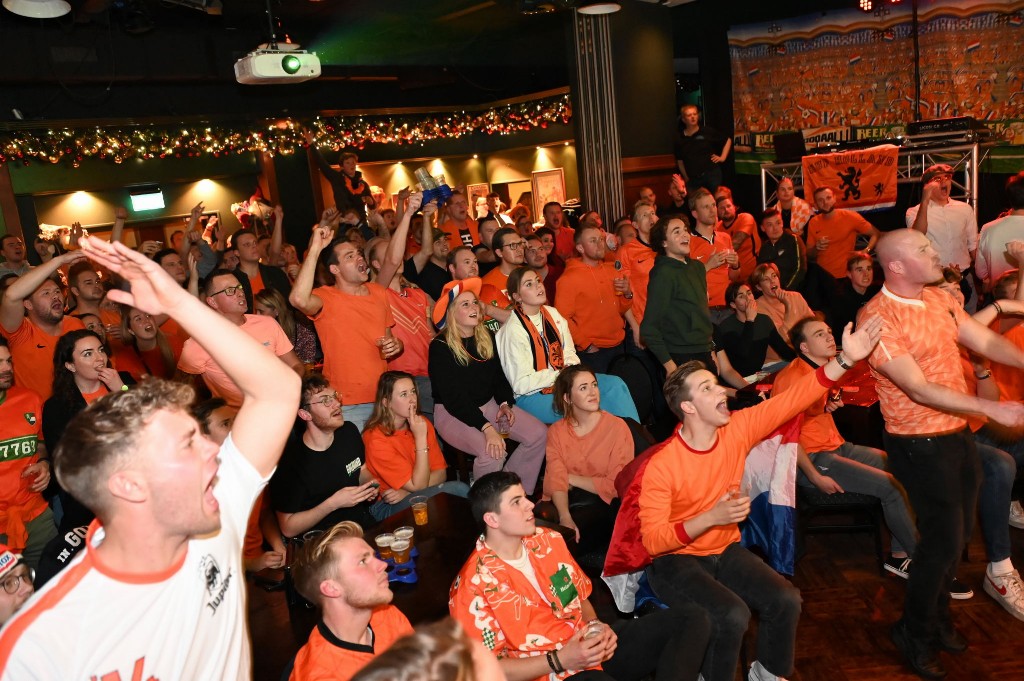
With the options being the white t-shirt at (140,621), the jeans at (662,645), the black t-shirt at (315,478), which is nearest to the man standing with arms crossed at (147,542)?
the white t-shirt at (140,621)

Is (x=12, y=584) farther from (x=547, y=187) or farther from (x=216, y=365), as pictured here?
(x=547, y=187)

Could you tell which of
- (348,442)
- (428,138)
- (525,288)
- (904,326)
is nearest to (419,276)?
(525,288)

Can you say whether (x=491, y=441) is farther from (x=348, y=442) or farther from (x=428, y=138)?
(x=428, y=138)

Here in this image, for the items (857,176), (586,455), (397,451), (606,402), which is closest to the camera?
(586,455)

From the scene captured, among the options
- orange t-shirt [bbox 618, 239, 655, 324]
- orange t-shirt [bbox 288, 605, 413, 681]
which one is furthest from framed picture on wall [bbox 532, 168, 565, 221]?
orange t-shirt [bbox 288, 605, 413, 681]

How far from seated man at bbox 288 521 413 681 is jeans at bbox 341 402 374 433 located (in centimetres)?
202

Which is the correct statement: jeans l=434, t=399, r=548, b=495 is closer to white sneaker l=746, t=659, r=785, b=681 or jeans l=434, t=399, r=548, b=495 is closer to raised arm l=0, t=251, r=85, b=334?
white sneaker l=746, t=659, r=785, b=681

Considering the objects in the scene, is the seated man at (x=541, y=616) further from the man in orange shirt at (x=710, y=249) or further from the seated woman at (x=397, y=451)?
the man in orange shirt at (x=710, y=249)

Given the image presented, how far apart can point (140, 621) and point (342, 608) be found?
0.90 meters

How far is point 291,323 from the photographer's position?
5012 millimetres

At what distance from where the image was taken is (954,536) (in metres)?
3.07

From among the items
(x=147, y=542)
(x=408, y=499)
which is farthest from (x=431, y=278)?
(x=147, y=542)

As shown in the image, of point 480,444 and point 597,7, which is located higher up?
point 597,7

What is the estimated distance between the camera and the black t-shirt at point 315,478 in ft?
11.3
